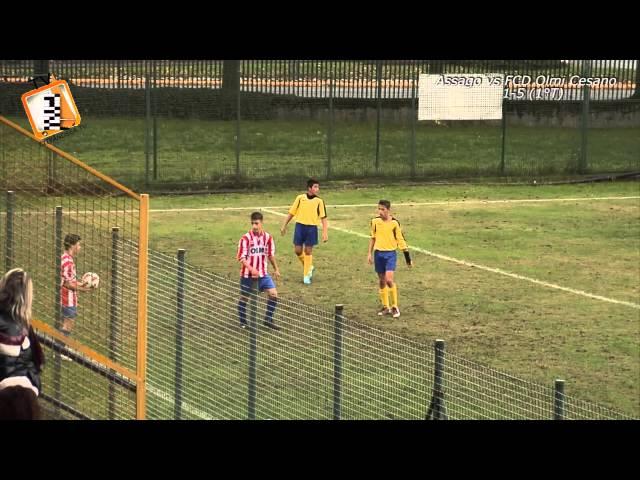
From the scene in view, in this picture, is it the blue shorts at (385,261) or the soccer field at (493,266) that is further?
the blue shorts at (385,261)

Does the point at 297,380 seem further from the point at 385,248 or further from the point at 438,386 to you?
the point at 385,248

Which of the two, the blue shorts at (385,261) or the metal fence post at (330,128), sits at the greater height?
the metal fence post at (330,128)

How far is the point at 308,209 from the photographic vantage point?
20.8 meters

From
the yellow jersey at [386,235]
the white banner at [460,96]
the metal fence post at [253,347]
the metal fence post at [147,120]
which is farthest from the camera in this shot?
the white banner at [460,96]

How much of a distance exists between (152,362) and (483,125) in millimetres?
23685

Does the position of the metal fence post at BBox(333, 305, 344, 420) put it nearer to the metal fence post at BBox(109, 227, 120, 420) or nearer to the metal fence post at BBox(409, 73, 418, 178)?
the metal fence post at BBox(109, 227, 120, 420)

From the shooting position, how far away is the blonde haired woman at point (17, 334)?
806 cm

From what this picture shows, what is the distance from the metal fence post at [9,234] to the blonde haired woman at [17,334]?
65.0 inches

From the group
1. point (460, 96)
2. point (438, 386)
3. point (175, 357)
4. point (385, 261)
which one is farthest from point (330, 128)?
point (438, 386)

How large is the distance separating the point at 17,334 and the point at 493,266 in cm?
1519

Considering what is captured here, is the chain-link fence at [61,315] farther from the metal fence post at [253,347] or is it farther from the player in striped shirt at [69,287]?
the metal fence post at [253,347]

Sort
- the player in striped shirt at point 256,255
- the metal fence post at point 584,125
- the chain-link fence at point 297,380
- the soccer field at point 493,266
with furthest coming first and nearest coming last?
the metal fence post at point 584,125, the player in striped shirt at point 256,255, the soccer field at point 493,266, the chain-link fence at point 297,380

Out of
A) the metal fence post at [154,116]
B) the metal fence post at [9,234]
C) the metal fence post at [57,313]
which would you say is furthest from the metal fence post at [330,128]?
the metal fence post at [57,313]

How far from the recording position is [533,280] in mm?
21344
